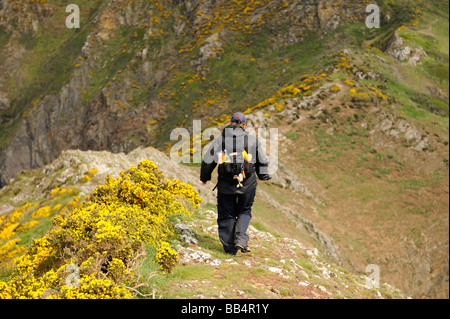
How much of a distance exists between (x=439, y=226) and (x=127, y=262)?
959 inches

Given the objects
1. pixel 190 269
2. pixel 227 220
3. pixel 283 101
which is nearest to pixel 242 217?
pixel 227 220

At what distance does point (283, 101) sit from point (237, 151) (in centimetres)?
2519

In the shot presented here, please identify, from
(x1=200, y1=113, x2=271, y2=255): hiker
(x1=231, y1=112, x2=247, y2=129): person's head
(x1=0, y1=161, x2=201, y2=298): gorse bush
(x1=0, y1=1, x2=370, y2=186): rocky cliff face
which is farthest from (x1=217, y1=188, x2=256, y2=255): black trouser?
(x1=0, y1=1, x2=370, y2=186): rocky cliff face

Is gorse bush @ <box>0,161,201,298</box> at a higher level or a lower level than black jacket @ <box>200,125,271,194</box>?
lower

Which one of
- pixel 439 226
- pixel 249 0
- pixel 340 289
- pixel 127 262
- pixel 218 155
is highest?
pixel 249 0

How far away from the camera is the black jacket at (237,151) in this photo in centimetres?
873

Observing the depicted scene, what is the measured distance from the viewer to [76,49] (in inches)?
2594

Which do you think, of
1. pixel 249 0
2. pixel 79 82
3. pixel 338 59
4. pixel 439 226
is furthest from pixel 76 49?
pixel 439 226

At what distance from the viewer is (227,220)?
30.1 ft

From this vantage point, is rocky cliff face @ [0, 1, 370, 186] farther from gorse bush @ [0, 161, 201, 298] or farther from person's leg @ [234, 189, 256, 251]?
person's leg @ [234, 189, 256, 251]

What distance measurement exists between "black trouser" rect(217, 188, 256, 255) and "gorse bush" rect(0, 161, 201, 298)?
4.31 ft

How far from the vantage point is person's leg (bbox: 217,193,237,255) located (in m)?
9.10

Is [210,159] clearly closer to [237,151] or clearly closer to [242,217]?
[237,151]
